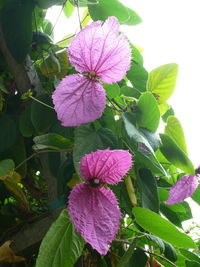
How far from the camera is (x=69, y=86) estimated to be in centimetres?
34

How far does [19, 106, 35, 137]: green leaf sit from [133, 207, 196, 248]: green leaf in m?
0.20

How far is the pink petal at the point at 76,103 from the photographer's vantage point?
0.34 meters

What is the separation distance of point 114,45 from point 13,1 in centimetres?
21

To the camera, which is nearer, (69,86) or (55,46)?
(69,86)

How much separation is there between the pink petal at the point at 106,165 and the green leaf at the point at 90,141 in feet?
0.07

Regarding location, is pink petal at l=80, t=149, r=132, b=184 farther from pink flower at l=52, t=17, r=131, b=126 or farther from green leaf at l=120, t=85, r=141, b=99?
green leaf at l=120, t=85, r=141, b=99

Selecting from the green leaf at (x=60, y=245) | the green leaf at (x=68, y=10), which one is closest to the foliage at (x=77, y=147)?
the green leaf at (x=60, y=245)

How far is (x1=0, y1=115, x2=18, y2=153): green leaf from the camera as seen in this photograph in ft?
1.51

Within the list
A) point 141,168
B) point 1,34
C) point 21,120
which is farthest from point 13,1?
point 141,168

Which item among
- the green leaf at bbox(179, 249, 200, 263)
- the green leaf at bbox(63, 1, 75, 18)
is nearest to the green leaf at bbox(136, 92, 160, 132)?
the green leaf at bbox(179, 249, 200, 263)

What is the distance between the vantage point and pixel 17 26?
452 mm

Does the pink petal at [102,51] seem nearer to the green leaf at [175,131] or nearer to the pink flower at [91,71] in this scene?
the pink flower at [91,71]

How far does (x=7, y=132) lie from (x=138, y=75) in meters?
0.21

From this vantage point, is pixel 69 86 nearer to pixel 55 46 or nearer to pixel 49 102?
pixel 49 102
